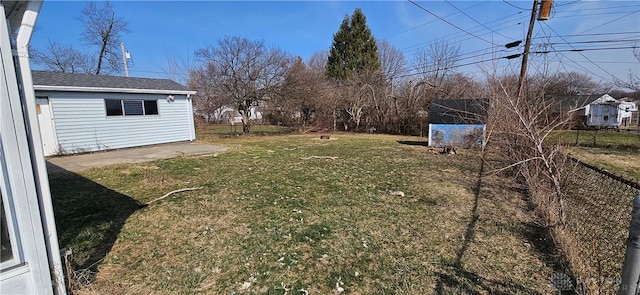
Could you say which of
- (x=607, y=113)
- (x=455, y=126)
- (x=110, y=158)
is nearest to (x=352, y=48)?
(x=455, y=126)

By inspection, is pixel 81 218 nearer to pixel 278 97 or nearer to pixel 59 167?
pixel 59 167

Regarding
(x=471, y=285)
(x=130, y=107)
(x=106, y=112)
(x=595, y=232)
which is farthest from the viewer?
(x=130, y=107)

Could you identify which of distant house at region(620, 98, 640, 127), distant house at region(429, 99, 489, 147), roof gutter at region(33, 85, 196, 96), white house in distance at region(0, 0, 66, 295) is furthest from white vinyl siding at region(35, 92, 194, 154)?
distant house at region(620, 98, 640, 127)

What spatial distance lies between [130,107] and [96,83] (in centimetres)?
120

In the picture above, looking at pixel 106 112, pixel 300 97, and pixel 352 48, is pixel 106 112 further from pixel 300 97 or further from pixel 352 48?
pixel 352 48

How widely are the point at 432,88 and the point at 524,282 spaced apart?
53.0 feet

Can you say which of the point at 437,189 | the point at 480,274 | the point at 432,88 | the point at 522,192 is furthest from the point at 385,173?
the point at 432,88

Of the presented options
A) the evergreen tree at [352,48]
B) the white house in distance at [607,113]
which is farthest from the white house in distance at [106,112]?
the white house in distance at [607,113]

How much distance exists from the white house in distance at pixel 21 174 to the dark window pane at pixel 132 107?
31.1ft

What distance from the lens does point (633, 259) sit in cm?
134

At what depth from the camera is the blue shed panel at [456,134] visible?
978 cm

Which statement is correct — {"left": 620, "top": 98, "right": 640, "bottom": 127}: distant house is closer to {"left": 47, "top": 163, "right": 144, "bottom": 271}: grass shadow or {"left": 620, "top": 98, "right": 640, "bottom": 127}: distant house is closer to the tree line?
the tree line

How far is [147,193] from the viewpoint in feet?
14.9

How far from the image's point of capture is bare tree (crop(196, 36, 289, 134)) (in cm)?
1413
